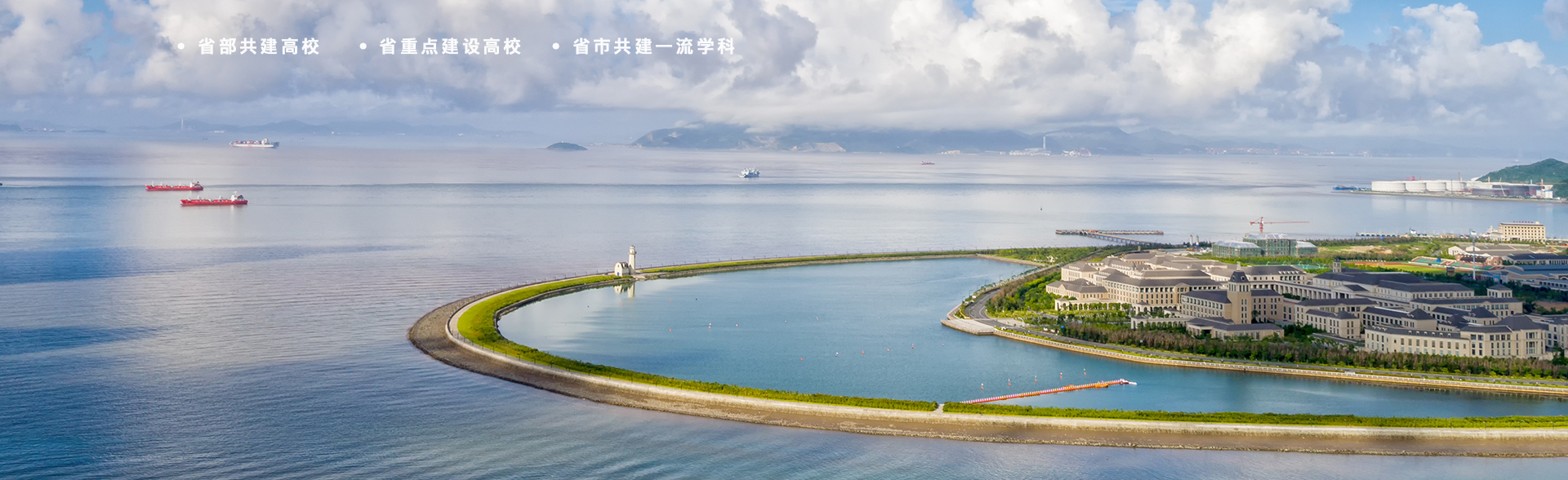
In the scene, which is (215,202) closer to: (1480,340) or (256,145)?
(1480,340)

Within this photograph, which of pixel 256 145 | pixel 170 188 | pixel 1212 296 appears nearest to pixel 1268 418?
pixel 1212 296

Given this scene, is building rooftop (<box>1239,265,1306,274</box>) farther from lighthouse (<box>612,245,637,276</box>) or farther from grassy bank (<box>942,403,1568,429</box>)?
lighthouse (<box>612,245,637,276</box>)

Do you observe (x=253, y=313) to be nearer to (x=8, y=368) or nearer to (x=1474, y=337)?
(x=8, y=368)

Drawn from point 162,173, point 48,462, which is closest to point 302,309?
point 48,462

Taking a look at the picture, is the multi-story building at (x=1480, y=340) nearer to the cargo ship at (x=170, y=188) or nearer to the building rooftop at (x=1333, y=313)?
the building rooftop at (x=1333, y=313)

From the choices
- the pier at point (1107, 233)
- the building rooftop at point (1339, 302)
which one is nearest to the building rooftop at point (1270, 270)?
the building rooftop at point (1339, 302)

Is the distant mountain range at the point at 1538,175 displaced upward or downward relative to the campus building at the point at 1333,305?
upward
